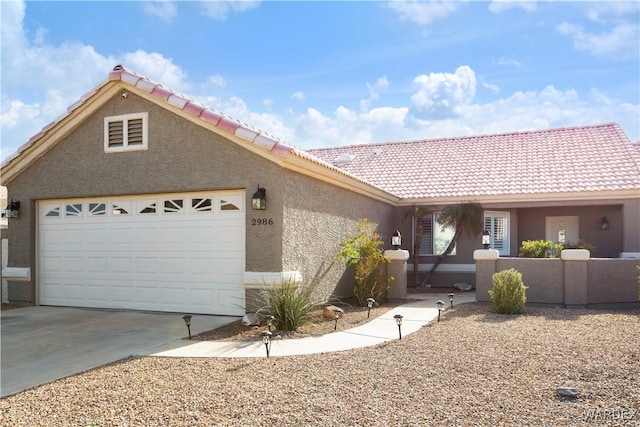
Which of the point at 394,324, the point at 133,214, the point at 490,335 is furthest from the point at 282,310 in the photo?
the point at 133,214

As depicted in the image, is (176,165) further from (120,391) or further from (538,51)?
(538,51)

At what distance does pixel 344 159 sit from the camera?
21172 millimetres

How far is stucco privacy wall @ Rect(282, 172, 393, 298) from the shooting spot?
1034cm

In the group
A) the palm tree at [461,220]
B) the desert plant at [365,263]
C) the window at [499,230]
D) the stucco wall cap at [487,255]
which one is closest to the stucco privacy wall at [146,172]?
the desert plant at [365,263]

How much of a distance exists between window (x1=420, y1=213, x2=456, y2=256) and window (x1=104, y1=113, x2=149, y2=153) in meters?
9.81

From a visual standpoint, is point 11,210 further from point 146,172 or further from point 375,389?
point 375,389

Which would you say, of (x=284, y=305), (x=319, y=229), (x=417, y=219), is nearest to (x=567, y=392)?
(x=284, y=305)

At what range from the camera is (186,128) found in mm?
10883

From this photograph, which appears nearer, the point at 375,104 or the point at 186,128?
the point at 186,128

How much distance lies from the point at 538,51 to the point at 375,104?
15.9ft

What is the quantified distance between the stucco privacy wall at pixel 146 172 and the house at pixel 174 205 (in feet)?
0.08

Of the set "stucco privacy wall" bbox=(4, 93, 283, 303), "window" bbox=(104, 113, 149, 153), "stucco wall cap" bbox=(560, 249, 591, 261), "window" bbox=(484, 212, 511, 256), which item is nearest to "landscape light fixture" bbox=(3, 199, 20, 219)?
"stucco privacy wall" bbox=(4, 93, 283, 303)

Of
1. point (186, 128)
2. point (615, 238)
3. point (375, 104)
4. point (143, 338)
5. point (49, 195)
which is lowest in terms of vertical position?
point (143, 338)

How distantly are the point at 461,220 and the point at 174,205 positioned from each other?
930 cm
